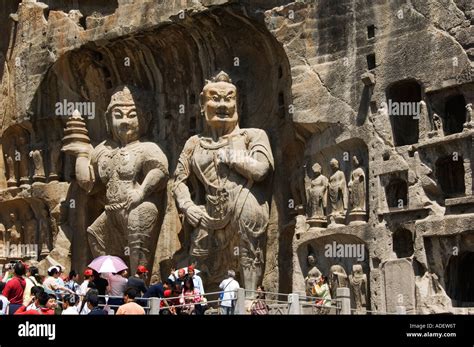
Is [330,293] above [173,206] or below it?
below

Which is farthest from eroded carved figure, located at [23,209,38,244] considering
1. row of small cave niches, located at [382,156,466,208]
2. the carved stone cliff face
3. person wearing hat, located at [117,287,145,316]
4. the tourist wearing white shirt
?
person wearing hat, located at [117,287,145,316]

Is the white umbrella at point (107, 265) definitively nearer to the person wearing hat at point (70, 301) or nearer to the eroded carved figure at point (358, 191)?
the person wearing hat at point (70, 301)

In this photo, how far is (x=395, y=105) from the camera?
74.4ft

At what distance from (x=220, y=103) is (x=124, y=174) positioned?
279 cm

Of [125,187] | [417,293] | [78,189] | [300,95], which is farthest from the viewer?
[78,189]

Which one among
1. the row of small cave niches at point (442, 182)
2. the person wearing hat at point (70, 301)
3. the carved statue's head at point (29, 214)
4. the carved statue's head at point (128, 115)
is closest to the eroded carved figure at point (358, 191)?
the row of small cave niches at point (442, 182)

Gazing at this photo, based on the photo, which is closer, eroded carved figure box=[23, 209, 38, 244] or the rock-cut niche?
the rock-cut niche

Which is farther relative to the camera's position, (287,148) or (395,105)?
(287,148)

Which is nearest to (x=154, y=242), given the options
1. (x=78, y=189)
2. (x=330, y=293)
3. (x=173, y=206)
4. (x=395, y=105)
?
(x=173, y=206)

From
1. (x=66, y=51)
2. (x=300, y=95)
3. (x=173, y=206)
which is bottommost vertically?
(x=173, y=206)

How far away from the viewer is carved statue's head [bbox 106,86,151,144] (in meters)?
26.5

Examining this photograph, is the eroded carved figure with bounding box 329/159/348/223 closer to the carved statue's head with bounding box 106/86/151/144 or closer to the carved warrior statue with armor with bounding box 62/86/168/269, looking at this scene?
the carved warrior statue with armor with bounding box 62/86/168/269

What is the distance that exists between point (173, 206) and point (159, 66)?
3.14 meters

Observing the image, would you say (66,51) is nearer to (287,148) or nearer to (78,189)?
(78,189)
